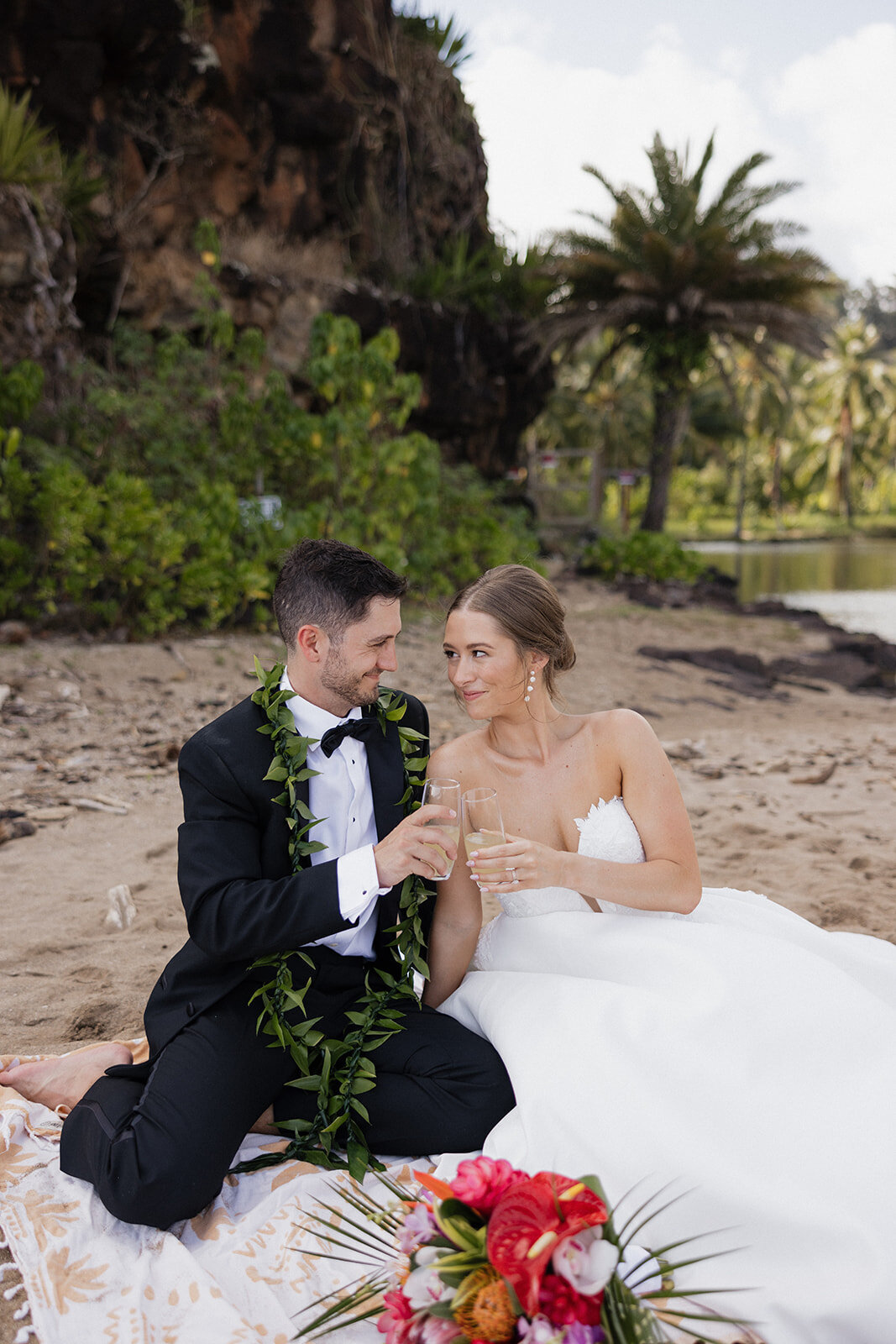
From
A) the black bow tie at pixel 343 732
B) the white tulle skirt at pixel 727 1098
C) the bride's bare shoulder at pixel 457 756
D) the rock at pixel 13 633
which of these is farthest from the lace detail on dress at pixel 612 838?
the rock at pixel 13 633

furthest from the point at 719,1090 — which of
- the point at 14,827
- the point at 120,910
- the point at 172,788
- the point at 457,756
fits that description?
the point at 172,788

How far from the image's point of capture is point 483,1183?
1644 mm

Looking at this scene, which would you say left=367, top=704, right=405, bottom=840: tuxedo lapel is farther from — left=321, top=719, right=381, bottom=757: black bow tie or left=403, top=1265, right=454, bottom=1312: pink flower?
left=403, top=1265, right=454, bottom=1312: pink flower

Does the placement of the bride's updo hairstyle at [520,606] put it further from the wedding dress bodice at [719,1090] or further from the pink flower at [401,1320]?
the pink flower at [401,1320]

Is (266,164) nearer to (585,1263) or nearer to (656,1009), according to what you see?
(656,1009)

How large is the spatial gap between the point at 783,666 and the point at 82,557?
817 cm

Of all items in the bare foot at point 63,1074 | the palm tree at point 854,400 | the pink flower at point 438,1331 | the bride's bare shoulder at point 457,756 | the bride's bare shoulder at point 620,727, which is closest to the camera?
the pink flower at point 438,1331

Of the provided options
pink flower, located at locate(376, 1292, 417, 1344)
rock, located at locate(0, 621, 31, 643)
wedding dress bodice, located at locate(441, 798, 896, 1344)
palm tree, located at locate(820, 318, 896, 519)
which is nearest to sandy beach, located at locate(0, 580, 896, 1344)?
rock, located at locate(0, 621, 31, 643)

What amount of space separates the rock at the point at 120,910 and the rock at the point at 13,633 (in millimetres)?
5033

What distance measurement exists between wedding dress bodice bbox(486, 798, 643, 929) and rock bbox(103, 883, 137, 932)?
209cm

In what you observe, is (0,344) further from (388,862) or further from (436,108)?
(436,108)

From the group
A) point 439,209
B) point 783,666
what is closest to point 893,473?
point 439,209

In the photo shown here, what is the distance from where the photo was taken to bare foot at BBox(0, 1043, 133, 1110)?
2.92m

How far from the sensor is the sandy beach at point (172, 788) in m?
4.00
